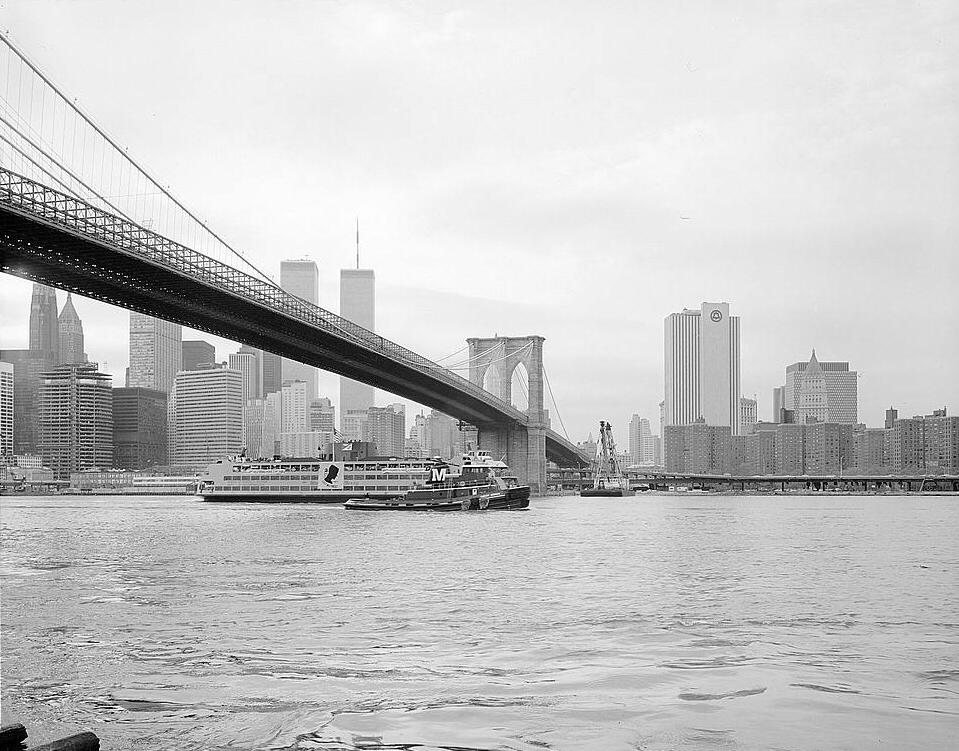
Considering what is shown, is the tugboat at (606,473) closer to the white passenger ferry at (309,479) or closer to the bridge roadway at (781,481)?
the bridge roadway at (781,481)

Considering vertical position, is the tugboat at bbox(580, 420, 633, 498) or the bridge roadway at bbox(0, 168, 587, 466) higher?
the bridge roadway at bbox(0, 168, 587, 466)

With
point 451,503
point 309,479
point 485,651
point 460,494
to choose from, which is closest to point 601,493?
point 309,479

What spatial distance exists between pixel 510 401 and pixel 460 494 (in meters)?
36.8

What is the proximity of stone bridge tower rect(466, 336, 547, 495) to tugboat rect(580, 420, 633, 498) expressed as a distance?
10.8m

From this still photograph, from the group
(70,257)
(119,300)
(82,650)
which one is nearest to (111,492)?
(119,300)

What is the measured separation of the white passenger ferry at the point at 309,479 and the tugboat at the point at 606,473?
28.1 m

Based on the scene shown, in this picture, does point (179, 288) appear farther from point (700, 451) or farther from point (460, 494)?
point (700, 451)

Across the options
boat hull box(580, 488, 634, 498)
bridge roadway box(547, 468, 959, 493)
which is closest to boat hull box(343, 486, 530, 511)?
boat hull box(580, 488, 634, 498)

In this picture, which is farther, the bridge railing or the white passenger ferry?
the white passenger ferry

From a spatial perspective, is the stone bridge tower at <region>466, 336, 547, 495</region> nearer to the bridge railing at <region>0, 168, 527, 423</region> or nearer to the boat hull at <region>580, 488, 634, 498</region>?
the boat hull at <region>580, 488, 634, 498</region>

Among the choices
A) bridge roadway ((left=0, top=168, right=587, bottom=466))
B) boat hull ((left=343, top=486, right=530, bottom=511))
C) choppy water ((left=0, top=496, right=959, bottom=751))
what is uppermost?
bridge roadway ((left=0, top=168, right=587, bottom=466))

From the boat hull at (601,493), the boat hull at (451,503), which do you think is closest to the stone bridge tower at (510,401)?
the boat hull at (601,493)

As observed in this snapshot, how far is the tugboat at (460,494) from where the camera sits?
48.1m

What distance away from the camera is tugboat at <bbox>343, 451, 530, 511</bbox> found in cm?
4809
